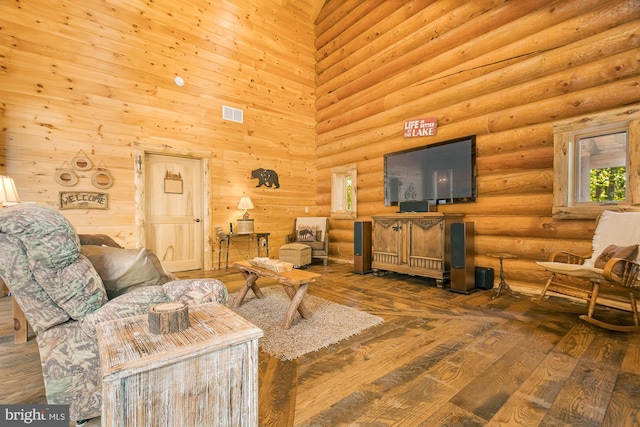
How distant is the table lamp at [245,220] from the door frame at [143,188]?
50cm

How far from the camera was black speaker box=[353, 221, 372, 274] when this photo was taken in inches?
182

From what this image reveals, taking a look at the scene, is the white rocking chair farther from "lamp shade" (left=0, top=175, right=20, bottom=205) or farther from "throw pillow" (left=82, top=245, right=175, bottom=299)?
"lamp shade" (left=0, top=175, right=20, bottom=205)

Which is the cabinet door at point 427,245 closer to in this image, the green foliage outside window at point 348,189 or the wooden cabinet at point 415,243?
the wooden cabinet at point 415,243

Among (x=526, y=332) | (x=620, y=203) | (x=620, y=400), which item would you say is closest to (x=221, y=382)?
(x=620, y=400)

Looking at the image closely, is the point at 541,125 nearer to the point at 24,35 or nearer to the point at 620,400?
the point at 620,400

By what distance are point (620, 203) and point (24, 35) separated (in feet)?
22.7

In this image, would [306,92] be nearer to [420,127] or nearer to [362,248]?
[420,127]

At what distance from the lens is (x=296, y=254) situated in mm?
4988

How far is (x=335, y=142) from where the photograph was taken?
238 inches

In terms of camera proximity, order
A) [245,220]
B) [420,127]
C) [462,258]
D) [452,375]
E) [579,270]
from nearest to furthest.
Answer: [452,375], [579,270], [462,258], [420,127], [245,220]

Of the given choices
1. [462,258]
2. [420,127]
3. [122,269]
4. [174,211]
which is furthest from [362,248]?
[122,269]

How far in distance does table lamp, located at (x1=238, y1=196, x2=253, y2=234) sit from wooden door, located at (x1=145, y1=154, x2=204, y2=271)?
65 centimetres

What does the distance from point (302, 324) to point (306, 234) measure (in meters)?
3.15

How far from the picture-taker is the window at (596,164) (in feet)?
9.11
